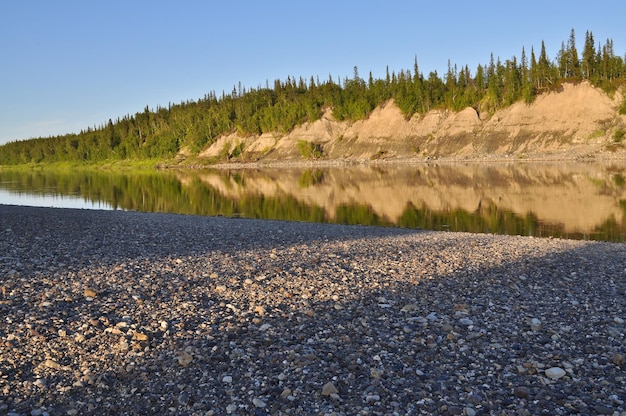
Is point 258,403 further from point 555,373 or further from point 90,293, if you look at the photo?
point 90,293

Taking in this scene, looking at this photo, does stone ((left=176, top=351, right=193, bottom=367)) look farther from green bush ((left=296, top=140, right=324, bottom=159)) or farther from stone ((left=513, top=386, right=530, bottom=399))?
green bush ((left=296, top=140, right=324, bottom=159))

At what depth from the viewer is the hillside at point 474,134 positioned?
361 ft

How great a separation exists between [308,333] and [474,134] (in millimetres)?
130149

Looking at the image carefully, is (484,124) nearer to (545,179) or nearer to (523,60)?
(523,60)

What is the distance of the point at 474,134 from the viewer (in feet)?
427

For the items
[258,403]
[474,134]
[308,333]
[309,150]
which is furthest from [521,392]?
[309,150]

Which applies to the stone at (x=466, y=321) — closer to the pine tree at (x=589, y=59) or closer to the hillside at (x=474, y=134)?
the hillside at (x=474, y=134)

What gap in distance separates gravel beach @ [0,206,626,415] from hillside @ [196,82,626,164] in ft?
332

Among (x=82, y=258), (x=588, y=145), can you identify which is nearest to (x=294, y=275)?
(x=82, y=258)

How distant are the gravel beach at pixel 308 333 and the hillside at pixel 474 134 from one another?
332 ft

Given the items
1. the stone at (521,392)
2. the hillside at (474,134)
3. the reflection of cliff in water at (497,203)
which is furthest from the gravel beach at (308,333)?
the hillside at (474,134)

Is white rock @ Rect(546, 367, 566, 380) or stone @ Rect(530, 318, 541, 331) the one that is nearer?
white rock @ Rect(546, 367, 566, 380)

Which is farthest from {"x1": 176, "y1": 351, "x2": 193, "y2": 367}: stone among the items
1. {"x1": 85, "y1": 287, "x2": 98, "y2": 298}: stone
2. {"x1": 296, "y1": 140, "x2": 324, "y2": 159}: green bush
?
{"x1": 296, "y1": 140, "x2": 324, "y2": 159}: green bush

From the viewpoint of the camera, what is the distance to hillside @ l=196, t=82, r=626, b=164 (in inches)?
4332
